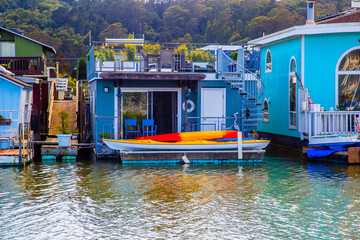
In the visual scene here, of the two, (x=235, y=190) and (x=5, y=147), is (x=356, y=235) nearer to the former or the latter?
(x=235, y=190)

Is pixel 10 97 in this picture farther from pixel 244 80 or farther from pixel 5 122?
pixel 244 80

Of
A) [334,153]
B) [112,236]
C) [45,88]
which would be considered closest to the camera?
[112,236]

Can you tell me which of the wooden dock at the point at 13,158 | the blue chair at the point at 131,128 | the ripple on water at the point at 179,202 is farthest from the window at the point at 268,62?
the wooden dock at the point at 13,158

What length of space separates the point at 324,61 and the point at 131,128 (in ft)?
28.1

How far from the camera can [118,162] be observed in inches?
691

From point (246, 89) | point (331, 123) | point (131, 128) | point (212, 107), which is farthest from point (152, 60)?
point (331, 123)

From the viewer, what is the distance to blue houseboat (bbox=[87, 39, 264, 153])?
19156mm

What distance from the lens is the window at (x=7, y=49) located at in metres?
34.1

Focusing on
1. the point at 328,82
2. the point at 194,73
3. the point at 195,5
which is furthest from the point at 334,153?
the point at 195,5

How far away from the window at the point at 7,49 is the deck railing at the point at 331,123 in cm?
2455

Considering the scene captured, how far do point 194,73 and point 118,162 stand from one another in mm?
4794

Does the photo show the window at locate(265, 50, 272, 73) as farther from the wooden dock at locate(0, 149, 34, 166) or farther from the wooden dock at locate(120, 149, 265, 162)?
the wooden dock at locate(0, 149, 34, 166)

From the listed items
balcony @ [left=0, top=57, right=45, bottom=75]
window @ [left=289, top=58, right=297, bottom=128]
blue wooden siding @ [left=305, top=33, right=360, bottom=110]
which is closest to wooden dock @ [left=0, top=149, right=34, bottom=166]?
window @ [left=289, top=58, right=297, bottom=128]

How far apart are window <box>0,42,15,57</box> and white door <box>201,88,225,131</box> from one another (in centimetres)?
2024
